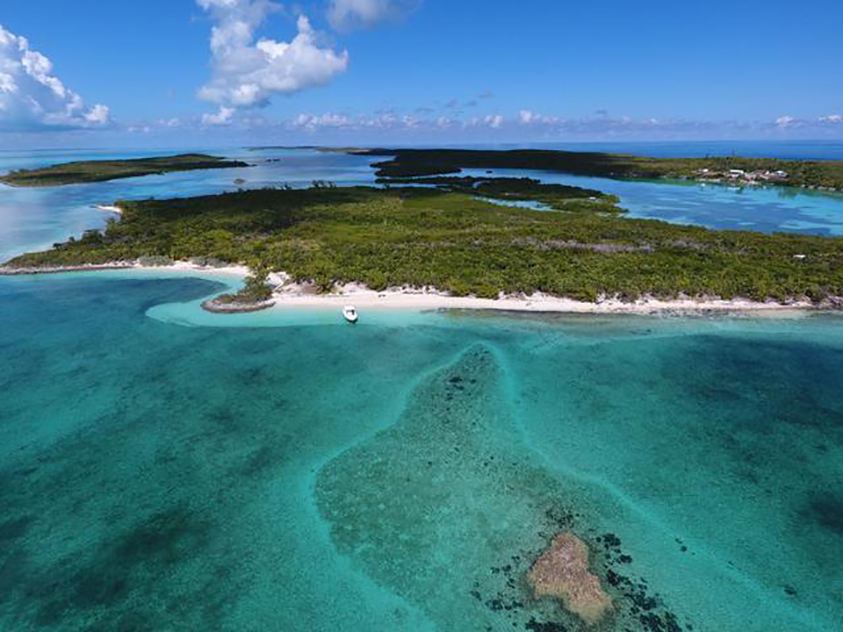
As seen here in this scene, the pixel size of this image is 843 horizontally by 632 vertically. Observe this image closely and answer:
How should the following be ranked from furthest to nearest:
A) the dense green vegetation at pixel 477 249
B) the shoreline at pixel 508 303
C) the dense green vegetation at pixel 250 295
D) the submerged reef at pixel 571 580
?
the dense green vegetation at pixel 477 249 → the dense green vegetation at pixel 250 295 → the shoreline at pixel 508 303 → the submerged reef at pixel 571 580

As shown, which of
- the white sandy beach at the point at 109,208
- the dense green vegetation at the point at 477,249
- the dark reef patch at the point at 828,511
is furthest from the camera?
the white sandy beach at the point at 109,208

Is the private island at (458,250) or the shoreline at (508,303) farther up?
the private island at (458,250)

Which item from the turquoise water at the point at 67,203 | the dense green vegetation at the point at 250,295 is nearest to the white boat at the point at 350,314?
the dense green vegetation at the point at 250,295

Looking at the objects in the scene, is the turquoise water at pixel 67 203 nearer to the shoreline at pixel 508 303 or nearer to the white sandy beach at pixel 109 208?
the white sandy beach at pixel 109 208

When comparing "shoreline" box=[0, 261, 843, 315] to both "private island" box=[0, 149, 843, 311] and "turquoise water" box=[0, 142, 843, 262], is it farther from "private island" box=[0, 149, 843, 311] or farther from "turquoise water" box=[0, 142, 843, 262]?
"turquoise water" box=[0, 142, 843, 262]

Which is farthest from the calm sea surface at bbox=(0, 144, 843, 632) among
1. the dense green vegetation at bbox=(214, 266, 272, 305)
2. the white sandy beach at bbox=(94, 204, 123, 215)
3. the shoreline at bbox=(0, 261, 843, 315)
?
the white sandy beach at bbox=(94, 204, 123, 215)

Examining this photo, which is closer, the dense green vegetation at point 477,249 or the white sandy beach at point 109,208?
the dense green vegetation at point 477,249

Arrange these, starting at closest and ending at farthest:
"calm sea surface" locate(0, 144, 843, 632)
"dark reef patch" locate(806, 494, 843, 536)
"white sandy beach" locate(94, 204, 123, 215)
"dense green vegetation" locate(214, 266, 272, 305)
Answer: "calm sea surface" locate(0, 144, 843, 632) < "dark reef patch" locate(806, 494, 843, 536) < "dense green vegetation" locate(214, 266, 272, 305) < "white sandy beach" locate(94, 204, 123, 215)
